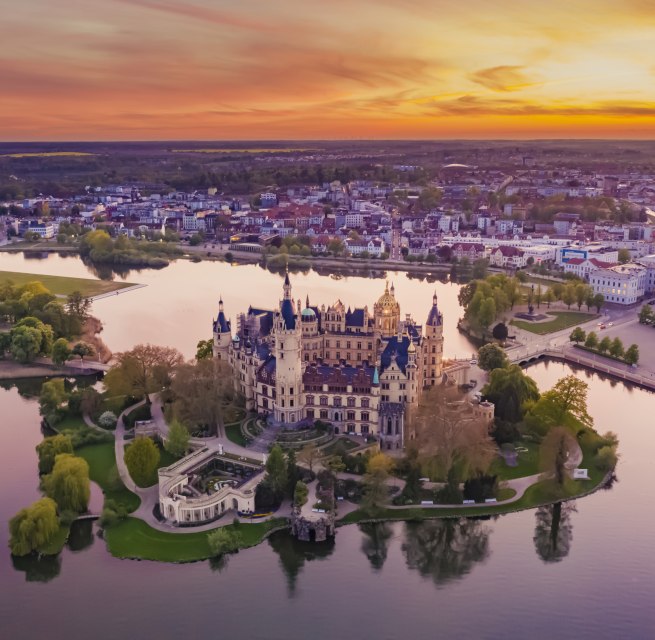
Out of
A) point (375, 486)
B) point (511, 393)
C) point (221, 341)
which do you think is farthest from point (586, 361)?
point (375, 486)

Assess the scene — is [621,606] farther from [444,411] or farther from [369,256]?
[369,256]

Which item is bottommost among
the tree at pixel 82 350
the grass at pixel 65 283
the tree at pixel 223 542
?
the tree at pixel 223 542

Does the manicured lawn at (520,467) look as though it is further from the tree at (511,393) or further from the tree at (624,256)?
the tree at (624,256)

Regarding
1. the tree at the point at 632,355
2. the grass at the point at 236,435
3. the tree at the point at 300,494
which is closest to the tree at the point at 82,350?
the grass at the point at 236,435

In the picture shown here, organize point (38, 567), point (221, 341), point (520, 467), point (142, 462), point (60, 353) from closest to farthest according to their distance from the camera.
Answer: point (38, 567) < point (142, 462) < point (520, 467) < point (221, 341) < point (60, 353)

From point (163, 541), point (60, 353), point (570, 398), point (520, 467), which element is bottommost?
point (163, 541)

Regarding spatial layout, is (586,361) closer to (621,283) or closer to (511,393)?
(511,393)

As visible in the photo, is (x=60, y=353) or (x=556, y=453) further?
(x=60, y=353)
